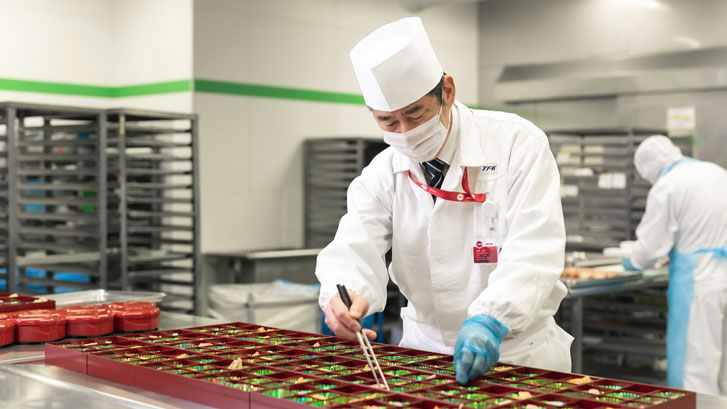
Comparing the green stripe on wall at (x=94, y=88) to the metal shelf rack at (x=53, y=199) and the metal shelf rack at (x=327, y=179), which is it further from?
the metal shelf rack at (x=327, y=179)

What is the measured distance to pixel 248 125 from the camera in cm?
607

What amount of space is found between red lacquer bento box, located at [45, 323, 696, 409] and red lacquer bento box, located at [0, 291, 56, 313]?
1.83 feet

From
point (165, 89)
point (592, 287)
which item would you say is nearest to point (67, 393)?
point (592, 287)

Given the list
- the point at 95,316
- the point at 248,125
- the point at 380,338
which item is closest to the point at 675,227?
the point at 380,338

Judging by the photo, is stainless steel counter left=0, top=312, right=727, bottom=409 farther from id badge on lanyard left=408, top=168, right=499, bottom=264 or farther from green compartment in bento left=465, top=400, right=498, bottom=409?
id badge on lanyard left=408, top=168, right=499, bottom=264

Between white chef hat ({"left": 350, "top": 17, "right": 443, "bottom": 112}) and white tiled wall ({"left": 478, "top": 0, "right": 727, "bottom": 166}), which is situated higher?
white tiled wall ({"left": 478, "top": 0, "right": 727, "bottom": 166})

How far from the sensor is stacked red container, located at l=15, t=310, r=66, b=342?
2324mm

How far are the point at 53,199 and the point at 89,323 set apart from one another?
242cm

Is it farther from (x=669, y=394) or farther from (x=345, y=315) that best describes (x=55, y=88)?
(x=669, y=394)

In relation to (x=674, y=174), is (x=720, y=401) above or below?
below

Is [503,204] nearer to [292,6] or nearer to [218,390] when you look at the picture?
[218,390]

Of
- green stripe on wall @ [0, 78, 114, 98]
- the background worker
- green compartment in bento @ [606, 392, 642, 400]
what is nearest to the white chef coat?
green compartment in bento @ [606, 392, 642, 400]

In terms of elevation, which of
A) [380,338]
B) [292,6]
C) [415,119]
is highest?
[292,6]

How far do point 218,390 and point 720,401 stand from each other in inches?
41.8
